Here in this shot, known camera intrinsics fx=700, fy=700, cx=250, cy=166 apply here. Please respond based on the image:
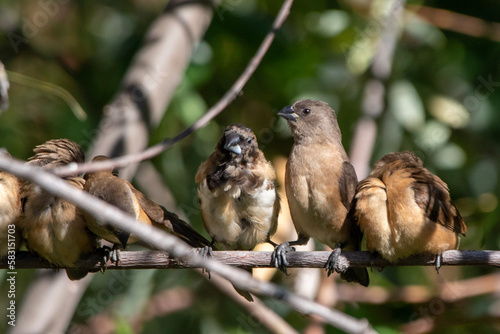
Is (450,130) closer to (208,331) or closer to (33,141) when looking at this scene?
(208,331)

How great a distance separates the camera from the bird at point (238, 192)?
4.12 metres

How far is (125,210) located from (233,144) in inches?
34.3

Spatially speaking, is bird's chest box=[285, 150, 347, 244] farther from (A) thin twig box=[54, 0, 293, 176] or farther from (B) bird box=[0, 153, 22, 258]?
(B) bird box=[0, 153, 22, 258]

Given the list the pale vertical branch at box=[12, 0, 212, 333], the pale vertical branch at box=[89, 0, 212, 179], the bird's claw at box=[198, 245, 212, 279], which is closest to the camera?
the bird's claw at box=[198, 245, 212, 279]

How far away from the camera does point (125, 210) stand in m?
3.48

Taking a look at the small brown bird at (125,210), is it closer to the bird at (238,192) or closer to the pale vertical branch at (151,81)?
the bird at (238,192)

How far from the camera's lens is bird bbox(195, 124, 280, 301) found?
4121 mm

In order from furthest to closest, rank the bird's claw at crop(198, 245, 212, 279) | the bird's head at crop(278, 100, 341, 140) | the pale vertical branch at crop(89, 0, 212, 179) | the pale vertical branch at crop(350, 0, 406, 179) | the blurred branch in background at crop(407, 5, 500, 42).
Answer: the blurred branch in background at crop(407, 5, 500, 42) < the pale vertical branch at crop(350, 0, 406, 179) < the pale vertical branch at crop(89, 0, 212, 179) < the bird's head at crop(278, 100, 341, 140) < the bird's claw at crop(198, 245, 212, 279)

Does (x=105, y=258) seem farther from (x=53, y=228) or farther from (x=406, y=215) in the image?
(x=406, y=215)

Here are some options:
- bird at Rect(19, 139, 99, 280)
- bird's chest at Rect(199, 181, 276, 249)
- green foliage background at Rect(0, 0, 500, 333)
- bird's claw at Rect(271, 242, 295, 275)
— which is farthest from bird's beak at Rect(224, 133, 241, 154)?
green foliage background at Rect(0, 0, 500, 333)

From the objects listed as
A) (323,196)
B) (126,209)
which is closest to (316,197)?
(323,196)

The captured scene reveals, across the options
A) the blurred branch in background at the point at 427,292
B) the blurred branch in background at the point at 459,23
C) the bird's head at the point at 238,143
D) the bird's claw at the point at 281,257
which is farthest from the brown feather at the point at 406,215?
the blurred branch in background at the point at 459,23

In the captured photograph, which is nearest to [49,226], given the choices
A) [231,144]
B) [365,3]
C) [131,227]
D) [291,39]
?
[231,144]

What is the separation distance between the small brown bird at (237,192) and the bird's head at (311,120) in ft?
1.35
